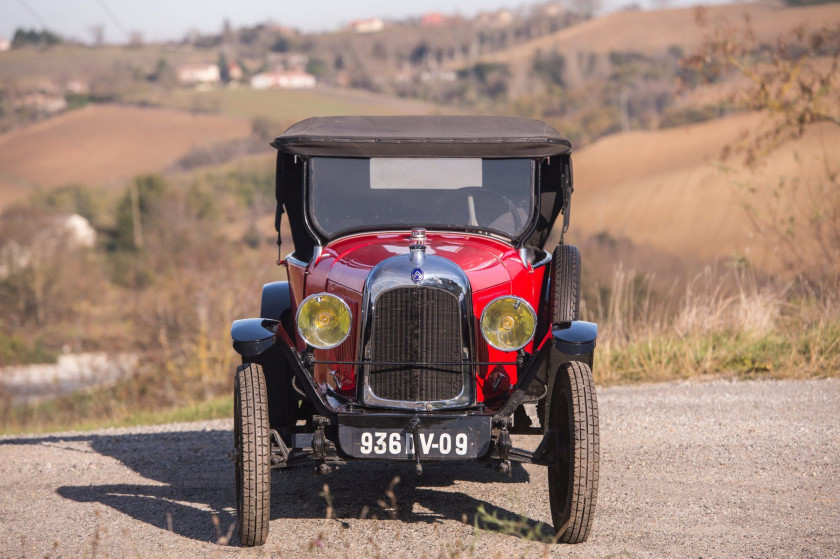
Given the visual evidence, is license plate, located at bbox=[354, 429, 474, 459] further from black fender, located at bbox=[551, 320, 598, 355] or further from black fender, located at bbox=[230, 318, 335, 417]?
black fender, located at bbox=[551, 320, 598, 355]

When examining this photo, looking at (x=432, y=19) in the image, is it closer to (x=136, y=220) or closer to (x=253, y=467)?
(x=136, y=220)

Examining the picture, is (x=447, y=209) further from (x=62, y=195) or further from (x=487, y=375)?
(x=62, y=195)

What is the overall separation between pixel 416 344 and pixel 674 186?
164 ft

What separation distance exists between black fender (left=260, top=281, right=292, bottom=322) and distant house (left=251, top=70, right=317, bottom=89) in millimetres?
97098

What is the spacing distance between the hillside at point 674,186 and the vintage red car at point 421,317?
73.1 ft

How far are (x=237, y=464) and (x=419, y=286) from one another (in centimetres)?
134

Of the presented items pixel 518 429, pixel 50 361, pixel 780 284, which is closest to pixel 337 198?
pixel 518 429

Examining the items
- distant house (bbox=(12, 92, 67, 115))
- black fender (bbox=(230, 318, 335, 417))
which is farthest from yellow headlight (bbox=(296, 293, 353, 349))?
distant house (bbox=(12, 92, 67, 115))

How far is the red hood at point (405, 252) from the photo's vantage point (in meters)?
5.47

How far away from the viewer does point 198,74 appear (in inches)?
4277

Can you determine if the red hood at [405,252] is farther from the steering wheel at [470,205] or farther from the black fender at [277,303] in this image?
the black fender at [277,303]

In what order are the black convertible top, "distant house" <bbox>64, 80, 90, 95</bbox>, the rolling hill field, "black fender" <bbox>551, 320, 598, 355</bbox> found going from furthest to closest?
1. "distant house" <bbox>64, 80, 90, 95</bbox>
2. the rolling hill field
3. the black convertible top
4. "black fender" <bbox>551, 320, 598, 355</bbox>

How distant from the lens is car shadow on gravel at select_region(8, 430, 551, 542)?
5.53 metres

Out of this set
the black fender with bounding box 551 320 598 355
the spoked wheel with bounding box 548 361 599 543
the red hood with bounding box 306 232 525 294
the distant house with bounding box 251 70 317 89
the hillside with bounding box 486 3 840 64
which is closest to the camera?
the spoked wheel with bounding box 548 361 599 543
